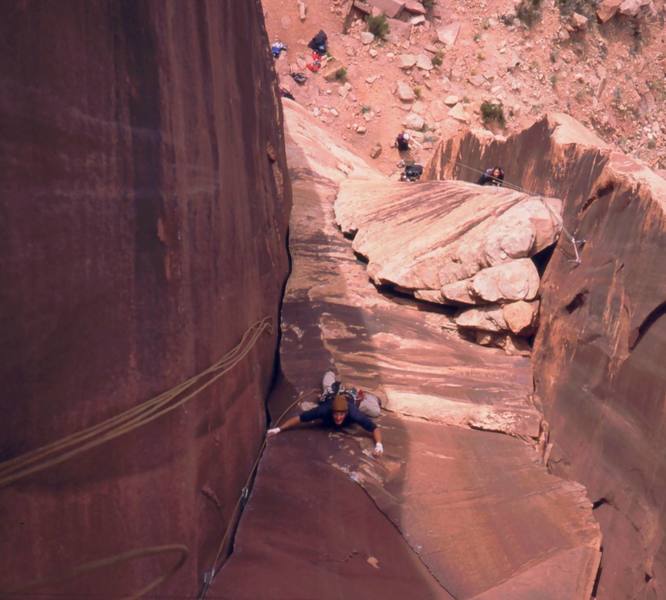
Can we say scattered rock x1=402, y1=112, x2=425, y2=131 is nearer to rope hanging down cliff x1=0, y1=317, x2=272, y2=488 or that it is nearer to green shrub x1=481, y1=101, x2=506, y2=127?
green shrub x1=481, y1=101, x2=506, y2=127

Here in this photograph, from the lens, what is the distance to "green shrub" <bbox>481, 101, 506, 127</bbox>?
1744 centimetres

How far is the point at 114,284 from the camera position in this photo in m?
2.41

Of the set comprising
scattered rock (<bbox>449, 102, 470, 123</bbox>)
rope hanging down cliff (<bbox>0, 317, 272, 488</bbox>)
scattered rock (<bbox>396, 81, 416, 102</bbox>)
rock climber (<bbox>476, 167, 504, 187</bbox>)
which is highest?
scattered rock (<bbox>396, 81, 416, 102</bbox>)

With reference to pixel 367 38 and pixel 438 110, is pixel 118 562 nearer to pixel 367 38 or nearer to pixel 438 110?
pixel 438 110

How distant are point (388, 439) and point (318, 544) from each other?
1.38 metres

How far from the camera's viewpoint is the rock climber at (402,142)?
16203 millimetres

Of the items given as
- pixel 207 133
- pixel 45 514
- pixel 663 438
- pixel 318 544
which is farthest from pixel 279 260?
pixel 45 514

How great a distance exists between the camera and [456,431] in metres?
4.76

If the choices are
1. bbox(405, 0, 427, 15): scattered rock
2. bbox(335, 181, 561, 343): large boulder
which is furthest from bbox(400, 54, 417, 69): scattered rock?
bbox(335, 181, 561, 343): large boulder

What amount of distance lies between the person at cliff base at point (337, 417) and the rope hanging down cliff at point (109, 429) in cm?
125

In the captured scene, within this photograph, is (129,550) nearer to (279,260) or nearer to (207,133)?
(207,133)

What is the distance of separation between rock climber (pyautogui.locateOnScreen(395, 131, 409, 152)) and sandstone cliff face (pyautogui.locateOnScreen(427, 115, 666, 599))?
10302mm

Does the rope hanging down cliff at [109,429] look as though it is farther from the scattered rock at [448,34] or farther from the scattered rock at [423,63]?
the scattered rock at [448,34]

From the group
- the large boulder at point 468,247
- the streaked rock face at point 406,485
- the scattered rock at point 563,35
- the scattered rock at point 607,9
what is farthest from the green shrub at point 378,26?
the streaked rock face at point 406,485
